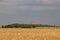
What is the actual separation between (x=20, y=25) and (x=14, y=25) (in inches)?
54.7

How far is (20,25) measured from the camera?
4303 centimetres

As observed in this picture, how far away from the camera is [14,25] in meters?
42.8

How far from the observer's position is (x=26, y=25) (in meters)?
43.4

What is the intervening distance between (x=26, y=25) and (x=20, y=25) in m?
1.43
